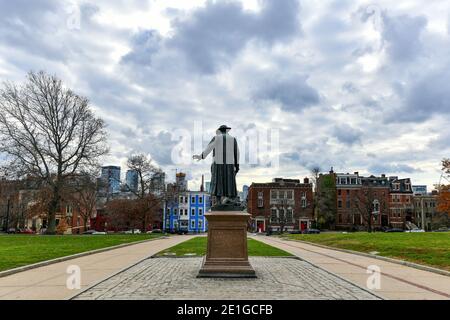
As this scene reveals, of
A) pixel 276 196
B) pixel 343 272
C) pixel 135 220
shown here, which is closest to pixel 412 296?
pixel 343 272

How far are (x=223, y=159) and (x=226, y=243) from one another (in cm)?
249

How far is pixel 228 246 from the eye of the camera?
1059cm

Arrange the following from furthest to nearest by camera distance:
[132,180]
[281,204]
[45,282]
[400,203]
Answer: [400,203], [281,204], [132,180], [45,282]

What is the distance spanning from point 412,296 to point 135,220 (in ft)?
165

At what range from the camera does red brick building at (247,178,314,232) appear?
7456 centimetres

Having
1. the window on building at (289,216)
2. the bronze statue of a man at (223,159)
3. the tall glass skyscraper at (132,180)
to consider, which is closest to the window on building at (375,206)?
the window on building at (289,216)

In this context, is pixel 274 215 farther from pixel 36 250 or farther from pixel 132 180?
pixel 36 250

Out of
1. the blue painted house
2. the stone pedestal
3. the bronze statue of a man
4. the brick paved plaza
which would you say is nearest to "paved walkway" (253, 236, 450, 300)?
the brick paved plaza

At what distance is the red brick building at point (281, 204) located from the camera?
74562 mm

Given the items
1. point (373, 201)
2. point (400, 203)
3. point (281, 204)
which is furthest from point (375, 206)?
point (281, 204)

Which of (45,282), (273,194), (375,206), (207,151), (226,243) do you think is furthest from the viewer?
(375,206)

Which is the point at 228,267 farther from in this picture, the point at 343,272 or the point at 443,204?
the point at 443,204
